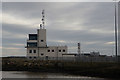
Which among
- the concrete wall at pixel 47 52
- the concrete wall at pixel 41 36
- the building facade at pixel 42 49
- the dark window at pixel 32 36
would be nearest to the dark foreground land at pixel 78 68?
the building facade at pixel 42 49

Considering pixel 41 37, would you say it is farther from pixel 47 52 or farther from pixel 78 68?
pixel 78 68

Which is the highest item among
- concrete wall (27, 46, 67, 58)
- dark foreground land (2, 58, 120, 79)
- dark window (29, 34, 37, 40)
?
dark window (29, 34, 37, 40)

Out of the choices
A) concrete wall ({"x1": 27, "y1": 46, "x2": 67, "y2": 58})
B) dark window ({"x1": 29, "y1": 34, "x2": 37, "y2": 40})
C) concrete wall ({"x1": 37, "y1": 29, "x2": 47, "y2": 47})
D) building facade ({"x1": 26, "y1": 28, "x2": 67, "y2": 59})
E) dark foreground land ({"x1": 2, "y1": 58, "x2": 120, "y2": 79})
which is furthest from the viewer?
dark window ({"x1": 29, "y1": 34, "x2": 37, "y2": 40})

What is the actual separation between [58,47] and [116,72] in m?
41.9

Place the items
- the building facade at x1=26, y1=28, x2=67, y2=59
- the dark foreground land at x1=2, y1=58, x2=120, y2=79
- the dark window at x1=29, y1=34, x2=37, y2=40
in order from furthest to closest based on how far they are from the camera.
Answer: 1. the dark window at x1=29, y1=34, x2=37, y2=40
2. the building facade at x1=26, y1=28, x2=67, y2=59
3. the dark foreground land at x1=2, y1=58, x2=120, y2=79

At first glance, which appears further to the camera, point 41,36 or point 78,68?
point 41,36

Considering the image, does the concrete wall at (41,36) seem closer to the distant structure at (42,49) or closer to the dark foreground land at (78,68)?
the distant structure at (42,49)

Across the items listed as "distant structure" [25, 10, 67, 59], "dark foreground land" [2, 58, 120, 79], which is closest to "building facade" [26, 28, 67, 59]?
"distant structure" [25, 10, 67, 59]

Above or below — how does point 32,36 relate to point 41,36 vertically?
above

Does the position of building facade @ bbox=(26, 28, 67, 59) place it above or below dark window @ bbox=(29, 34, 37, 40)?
below

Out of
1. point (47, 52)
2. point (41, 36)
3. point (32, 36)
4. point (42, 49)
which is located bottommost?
point (47, 52)

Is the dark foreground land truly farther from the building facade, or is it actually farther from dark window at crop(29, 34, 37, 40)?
dark window at crop(29, 34, 37, 40)

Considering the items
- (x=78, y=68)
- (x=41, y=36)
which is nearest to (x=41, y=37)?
(x=41, y=36)

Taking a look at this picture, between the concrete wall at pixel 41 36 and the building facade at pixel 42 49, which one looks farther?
the building facade at pixel 42 49
